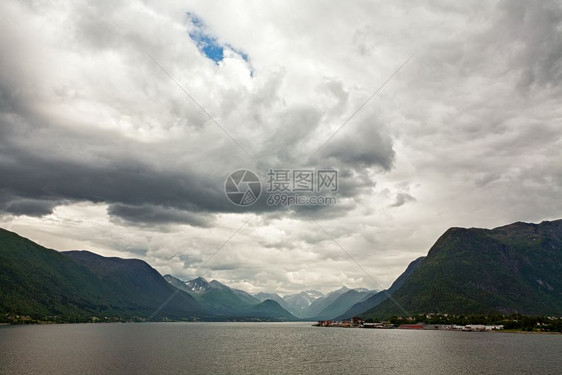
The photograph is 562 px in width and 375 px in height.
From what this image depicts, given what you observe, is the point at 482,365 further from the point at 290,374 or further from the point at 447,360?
the point at 290,374

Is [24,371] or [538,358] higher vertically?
[538,358]

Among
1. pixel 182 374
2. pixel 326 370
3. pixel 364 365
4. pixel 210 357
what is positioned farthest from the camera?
pixel 210 357

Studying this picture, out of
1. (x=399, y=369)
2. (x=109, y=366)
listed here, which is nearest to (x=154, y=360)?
(x=109, y=366)

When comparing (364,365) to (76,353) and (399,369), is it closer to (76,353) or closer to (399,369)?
(399,369)

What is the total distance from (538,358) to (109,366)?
142m

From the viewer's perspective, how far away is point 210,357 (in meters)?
147

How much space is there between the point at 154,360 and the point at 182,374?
3492 cm

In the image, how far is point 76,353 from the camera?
15562cm

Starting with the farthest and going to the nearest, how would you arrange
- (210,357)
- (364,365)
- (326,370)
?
(210,357)
(364,365)
(326,370)

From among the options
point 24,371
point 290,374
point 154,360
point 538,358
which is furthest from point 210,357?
point 538,358

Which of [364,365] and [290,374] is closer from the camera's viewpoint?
[290,374]

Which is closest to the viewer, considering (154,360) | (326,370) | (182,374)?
(182,374)

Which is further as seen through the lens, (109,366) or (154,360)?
(154,360)

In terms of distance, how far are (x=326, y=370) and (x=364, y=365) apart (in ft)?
51.6
